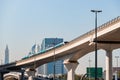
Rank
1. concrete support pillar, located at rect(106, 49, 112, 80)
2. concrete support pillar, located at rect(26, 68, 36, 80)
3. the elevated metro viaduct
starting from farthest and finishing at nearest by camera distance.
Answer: concrete support pillar, located at rect(26, 68, 36, 80) < concrete support pillar, located at rect(106, 49, 112, 80) < the elevated metro viaduct

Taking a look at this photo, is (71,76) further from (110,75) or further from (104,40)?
(104,40)

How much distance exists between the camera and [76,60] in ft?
314

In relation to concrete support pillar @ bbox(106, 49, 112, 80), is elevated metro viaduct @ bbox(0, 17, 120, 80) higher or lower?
higher

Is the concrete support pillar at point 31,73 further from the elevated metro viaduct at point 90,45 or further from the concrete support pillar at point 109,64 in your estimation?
the concrete support pillar at point 109,64

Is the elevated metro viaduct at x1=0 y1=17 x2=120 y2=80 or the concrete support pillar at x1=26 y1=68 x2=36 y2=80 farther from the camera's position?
the concrete support pillar at x1=26 y1=68 x2=36 y2=80

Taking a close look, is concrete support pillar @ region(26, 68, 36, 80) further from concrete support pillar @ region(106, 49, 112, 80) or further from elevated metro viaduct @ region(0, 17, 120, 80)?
concrete support pillar @ region(106, 49, 112, 80)

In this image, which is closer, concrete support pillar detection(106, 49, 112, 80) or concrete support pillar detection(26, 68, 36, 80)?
concrete support pillar detection(106, 49, 112, 80)

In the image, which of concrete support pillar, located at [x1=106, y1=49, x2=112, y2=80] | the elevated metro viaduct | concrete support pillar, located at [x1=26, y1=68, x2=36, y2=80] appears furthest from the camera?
concrete support pillar, located at [x1=26, y1=68, x2=36, y2=80]

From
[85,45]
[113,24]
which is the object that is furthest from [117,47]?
[113,24]

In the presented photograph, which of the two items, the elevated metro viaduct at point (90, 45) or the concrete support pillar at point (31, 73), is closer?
the elevated metro viaduct at point (90, 45)

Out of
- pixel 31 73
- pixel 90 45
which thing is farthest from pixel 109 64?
pixel 31 73

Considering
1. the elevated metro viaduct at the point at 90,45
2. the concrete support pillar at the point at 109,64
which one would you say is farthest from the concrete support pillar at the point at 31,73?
the concrete support pillar at the point at 109,64

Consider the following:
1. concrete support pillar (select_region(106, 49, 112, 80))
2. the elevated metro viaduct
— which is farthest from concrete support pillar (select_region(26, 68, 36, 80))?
concrete support pillar (select_region(106, 49, 112, 80))

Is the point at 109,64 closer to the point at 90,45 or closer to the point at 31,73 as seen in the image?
the point at 90,45
